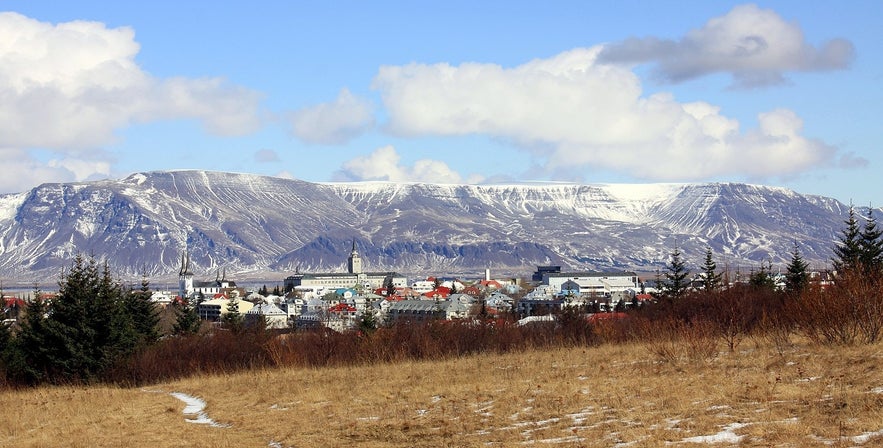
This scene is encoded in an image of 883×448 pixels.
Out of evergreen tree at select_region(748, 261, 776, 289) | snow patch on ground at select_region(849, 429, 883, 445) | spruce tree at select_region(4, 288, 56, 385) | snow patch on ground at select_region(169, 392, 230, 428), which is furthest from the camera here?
evergreen tree at select_region(748, 261, 776, 289)

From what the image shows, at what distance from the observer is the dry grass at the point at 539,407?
17.9 meters

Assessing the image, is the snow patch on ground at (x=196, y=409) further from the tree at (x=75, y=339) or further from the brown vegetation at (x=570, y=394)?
the tree at (x=75, y=339)

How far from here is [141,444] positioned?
22.7m

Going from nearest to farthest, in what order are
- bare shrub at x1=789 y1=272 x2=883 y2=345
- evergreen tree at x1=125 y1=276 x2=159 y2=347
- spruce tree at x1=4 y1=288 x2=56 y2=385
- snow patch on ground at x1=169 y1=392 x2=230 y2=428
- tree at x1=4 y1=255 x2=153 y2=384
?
1. snow patch on ground at x1=169 y1=392 x2=230 y2=428
2. bare shrub at x1=789 y1=272 x2=883 y2=345
3. tree at x1=4 y1=255 x2=153 y2=384
4. spruce tree at x1=4 y1=288 x2=56 y2=385
5. evergreen tree at x1=125 y1=276 x2=159 y2=347

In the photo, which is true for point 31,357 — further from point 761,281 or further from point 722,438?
point 761,281

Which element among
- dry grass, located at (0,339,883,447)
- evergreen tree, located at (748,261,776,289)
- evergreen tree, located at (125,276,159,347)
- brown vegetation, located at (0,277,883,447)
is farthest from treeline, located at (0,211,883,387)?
evergreen tree, located at (125,276,159,347)

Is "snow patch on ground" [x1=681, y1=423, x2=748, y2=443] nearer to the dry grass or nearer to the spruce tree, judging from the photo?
the dry grass

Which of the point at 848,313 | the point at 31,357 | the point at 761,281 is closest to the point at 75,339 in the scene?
the point at 31,357

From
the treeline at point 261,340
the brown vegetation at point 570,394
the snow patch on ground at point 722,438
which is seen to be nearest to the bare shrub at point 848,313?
the brown vegetation at point 570,394

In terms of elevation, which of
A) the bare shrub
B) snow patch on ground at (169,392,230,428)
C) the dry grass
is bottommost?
snow patch on ground at (169,392,230,428)

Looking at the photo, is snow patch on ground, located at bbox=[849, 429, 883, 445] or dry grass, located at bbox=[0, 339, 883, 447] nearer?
snow patch on ground, located at bbox=[849, 429, 883, 445]

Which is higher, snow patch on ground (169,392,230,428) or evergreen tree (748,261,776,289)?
evergreen tree (748,261,776,289)

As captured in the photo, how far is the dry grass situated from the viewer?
17938 millimetres

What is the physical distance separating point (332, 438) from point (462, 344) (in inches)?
1000
